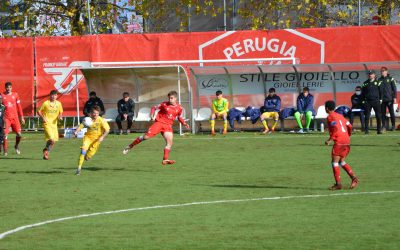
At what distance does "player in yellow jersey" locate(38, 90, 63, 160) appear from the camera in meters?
24.9

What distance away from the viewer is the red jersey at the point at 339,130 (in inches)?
667

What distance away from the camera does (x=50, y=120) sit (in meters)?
25.1

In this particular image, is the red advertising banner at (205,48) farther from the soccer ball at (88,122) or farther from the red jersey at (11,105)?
the soccer ball at (88,122)

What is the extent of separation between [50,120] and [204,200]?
976 cm

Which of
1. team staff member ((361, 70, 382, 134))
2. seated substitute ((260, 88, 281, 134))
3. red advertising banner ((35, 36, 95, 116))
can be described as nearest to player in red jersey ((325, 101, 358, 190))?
team staff member ((361, 70, 382, 134))

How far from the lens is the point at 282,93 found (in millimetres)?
35250

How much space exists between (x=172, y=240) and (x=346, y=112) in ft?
69.7

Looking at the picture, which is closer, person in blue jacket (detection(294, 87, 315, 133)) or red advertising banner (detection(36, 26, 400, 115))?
person in blue jacket (detection(294, 87, 315, 133))

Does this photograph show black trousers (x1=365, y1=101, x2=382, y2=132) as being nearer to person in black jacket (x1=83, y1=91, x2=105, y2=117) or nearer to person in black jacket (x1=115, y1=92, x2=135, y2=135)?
person in black jacket (x1=115, y1=92, x2=135, y2=135)

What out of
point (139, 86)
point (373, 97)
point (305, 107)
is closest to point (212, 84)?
point (139, 86)

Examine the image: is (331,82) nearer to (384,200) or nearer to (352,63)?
(352,63)

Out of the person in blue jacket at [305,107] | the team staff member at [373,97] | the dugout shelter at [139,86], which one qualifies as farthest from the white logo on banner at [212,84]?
the team staff member at [373,97]

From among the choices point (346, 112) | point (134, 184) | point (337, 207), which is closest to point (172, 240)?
point (337, 207)

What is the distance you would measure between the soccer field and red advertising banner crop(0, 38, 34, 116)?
846cm
